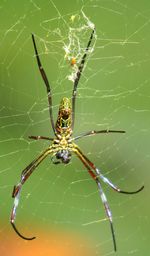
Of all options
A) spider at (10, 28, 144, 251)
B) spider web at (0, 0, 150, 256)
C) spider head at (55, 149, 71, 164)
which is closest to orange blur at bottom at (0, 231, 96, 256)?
spider web at (0, 0, 150, 256)

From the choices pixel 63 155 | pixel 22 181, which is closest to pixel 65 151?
pixel 63 155

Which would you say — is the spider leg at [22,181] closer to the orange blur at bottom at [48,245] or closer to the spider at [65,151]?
the spider at [65,151]

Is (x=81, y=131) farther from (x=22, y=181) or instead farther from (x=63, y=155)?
(x=22, y=181)

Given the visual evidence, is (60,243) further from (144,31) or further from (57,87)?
(144,31)

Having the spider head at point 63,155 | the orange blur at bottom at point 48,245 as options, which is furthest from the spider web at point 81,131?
the spider head at point 63,155

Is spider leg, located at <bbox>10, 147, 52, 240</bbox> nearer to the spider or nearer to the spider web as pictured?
the spider

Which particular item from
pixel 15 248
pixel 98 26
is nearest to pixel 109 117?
pixel 98 26
